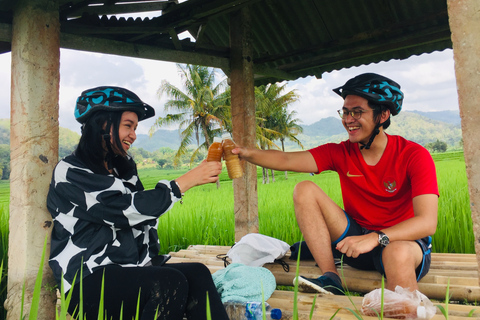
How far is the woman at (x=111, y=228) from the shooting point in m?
1.73

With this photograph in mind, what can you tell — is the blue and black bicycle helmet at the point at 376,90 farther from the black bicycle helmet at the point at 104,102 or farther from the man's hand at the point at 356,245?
the black bicycle helmet at the point at 104,102

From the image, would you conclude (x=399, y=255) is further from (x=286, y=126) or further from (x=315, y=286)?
(x=286, y=126)

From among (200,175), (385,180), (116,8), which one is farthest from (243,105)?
(200,175)

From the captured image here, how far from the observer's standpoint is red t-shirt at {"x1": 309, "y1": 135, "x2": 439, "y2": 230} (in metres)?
2.32

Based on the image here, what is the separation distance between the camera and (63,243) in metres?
1.87

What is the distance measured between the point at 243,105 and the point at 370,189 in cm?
170

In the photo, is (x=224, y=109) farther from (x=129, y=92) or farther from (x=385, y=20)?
(x=129, y=92)

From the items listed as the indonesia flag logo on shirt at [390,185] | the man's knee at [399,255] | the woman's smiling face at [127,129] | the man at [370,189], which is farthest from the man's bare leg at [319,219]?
the woman's smiling face at [127,129]

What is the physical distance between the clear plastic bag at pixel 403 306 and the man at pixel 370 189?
0.83 ft

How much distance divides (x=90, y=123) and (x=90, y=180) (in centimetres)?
29

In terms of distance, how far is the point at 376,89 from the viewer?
2414 mm

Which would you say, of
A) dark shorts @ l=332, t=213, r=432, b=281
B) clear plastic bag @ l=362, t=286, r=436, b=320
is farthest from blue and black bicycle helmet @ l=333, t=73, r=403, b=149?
clear plastic bag @ l=362, t=286, r=436, b=320

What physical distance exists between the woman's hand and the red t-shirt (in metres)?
0.95

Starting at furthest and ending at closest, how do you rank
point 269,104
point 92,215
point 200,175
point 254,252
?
point 269,104 < point 254,252 < point 200,175 < point 92,215
